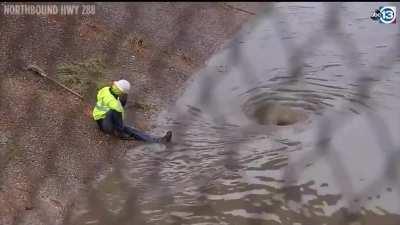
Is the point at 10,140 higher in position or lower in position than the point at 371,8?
lower

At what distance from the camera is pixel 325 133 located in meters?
2.57

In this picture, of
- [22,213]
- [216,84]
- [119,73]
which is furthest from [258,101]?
[22,213]

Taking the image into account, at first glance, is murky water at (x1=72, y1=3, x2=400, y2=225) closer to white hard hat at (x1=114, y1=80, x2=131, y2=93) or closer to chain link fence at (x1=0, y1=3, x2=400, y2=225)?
chain link fence at (x1=0, y1=3, x2=400, y2=225)

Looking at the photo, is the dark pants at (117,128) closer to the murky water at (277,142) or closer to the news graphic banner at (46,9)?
the murky water at (277,142)

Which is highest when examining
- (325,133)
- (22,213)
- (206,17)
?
(206,17)

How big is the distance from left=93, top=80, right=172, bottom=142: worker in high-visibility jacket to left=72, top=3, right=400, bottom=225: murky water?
0.07 m

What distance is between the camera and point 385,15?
12.0ft

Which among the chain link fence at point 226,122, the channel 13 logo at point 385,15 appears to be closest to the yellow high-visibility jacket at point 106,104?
the chain link fence at point 226,122

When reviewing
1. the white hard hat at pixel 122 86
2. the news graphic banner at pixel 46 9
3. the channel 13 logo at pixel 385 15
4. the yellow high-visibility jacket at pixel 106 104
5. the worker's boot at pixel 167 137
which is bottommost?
the worker's boot at pixel 167 137

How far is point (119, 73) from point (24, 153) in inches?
39.2

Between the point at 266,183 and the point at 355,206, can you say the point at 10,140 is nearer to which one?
the point at 266,183

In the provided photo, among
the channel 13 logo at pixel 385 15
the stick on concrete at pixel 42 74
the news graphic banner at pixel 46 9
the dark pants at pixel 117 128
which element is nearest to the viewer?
the dark pants at pixel 117 128

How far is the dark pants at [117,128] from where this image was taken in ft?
8.69

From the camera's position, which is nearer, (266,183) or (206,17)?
(266,183)
